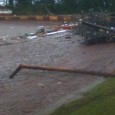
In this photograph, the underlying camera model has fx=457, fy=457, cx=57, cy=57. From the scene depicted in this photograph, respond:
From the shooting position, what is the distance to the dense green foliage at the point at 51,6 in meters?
37.0

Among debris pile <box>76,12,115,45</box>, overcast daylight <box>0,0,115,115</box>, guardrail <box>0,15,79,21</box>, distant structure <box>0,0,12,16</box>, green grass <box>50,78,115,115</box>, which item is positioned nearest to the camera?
green grass <box>50,78,115,115</box>

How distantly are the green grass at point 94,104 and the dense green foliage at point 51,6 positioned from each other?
27061 millimetres

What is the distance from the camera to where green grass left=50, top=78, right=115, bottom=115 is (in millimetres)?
7383

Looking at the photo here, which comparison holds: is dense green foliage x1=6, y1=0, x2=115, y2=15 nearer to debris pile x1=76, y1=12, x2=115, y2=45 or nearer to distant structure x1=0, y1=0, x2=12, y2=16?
distant structure x1=0, y1=0, x2=12, y2=16

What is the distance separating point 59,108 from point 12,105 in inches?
44.9

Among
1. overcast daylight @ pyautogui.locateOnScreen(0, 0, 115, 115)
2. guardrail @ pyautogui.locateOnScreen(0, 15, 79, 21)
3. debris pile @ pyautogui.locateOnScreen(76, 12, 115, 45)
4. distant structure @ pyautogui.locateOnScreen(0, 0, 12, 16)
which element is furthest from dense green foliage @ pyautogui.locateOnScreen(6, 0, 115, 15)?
debris pile @ pyautogui.locateOnScreen(76, 12, 115, 45)

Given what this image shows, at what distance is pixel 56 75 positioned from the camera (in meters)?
11.6

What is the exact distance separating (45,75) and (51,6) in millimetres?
29005

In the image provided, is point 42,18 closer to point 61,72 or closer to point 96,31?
point 96,31

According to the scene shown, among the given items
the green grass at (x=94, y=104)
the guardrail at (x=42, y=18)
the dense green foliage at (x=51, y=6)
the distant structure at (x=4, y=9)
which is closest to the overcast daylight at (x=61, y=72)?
the green grass at (x=94, y=104)

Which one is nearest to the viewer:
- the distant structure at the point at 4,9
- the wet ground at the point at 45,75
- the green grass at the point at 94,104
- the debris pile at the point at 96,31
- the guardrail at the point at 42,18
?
the green grass at the point at 94,104

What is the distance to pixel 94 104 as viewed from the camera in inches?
309

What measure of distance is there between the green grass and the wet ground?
1.51 ft

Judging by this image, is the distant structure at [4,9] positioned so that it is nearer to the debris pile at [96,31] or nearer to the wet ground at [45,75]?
the wet ground at [45,75]
